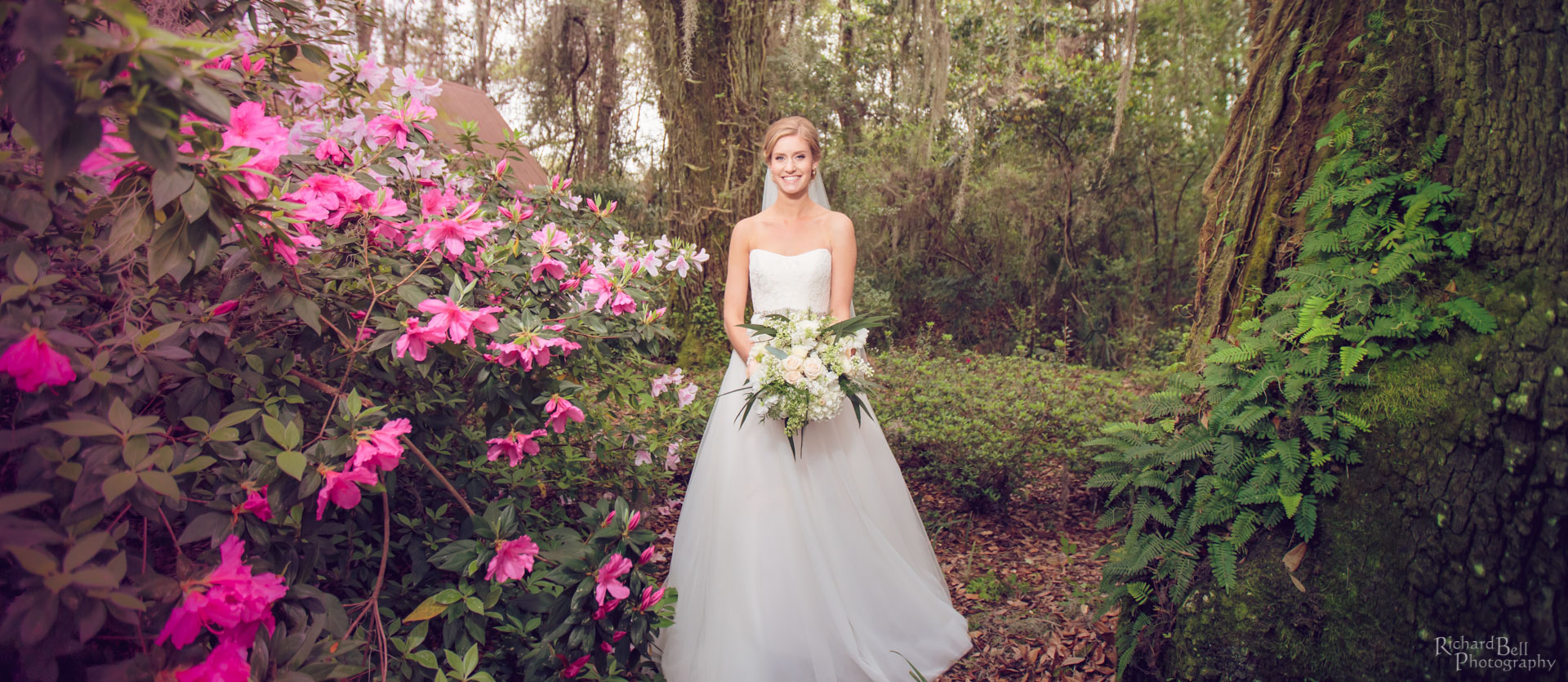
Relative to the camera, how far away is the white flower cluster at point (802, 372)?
2.40m

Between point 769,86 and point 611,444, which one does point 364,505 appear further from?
point 769,86

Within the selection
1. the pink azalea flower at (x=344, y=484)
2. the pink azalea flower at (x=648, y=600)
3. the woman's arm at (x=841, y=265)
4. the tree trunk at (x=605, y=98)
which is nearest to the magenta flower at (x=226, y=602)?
the pink azalea flower at (x=344, y=484)

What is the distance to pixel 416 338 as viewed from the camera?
1496mm

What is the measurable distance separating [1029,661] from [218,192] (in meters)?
2.92

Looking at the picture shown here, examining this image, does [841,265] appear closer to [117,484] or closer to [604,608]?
[604,608]

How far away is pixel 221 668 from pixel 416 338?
0.68 meters

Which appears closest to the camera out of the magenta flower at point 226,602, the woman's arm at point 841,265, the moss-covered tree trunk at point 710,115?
the magenta flower at point 226,602

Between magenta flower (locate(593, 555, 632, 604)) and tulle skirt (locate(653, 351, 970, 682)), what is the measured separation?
530 millimetres

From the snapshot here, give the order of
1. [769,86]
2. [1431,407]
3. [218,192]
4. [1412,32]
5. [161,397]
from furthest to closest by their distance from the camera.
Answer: [769,86]
[1412,32]
[1431,407]
[161,397]
[218,192]

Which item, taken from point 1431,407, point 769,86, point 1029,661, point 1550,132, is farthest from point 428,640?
point 769,86

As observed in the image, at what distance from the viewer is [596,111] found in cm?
937

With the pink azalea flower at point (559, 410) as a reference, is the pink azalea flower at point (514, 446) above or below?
below

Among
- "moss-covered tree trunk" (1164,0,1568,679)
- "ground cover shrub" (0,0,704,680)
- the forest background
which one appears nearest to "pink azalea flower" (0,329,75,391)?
"ground cover shrub" (0,0,704,680)

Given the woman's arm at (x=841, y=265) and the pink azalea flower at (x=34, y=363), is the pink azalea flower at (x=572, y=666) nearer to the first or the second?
the pink azalea flower at (x=34, y=363)
